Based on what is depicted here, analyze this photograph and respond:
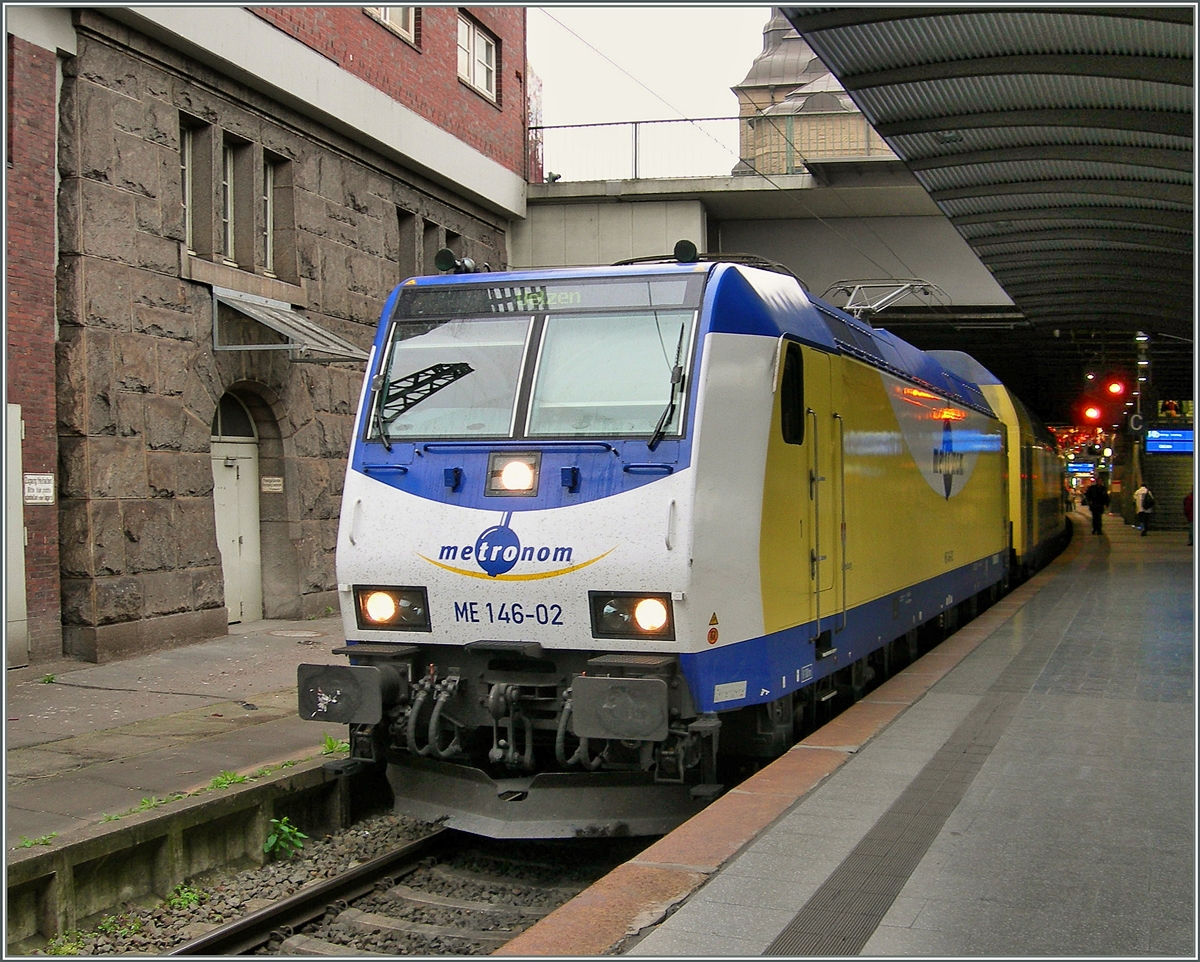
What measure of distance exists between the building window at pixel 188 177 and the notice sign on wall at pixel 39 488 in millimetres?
3381

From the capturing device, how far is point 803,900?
4883 mm

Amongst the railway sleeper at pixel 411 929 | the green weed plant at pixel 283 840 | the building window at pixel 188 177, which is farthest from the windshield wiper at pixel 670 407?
the building window at pixel 188 177

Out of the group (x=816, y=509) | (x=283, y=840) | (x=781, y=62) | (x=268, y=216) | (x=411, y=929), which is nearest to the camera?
(x=411, y=929)

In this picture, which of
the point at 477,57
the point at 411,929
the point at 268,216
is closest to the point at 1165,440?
the point at 477,57

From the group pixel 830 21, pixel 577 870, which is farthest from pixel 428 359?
pixel 830 21

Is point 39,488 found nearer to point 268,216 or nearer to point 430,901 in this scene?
point 268,216

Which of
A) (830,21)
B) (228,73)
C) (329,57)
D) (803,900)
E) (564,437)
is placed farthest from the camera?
(329,57)

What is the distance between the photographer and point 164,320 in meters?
12.5

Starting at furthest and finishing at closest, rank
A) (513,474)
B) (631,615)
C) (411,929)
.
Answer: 1. (513,474)
2. (631,615)
3. (411,929)

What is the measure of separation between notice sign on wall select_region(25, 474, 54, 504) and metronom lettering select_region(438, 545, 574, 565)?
6019 millimetres

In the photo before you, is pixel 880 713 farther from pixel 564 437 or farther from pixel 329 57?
pixel 329 57

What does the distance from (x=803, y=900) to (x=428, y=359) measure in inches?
151

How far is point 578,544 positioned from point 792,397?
182cm

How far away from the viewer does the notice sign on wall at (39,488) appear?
11.0 metres
